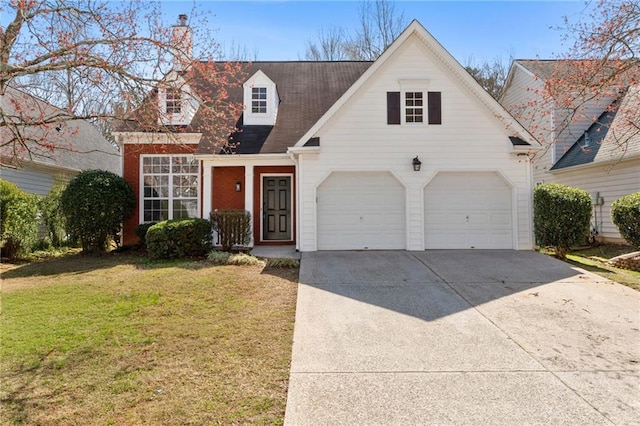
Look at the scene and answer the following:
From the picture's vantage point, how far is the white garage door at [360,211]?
10367 millimetres

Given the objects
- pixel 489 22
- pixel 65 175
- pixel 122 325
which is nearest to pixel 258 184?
pixel 122 325

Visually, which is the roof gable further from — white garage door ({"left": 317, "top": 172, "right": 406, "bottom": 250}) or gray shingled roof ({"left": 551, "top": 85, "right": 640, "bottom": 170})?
gray shingled roof ({"left": 551, "top": 85, "right": 640, "bottom": 170})

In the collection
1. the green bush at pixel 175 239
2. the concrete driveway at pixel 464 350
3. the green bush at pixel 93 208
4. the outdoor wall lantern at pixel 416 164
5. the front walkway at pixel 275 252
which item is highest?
the outdoor wall lantern at pixel 416 164

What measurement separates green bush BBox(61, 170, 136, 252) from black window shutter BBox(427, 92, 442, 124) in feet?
31.9

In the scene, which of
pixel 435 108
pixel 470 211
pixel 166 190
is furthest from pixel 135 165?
pixel 470 211

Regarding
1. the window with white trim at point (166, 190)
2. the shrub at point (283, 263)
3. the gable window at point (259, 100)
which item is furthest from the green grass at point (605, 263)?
the window with white trim at point (166, 190)

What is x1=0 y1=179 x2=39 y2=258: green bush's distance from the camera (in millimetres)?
9727

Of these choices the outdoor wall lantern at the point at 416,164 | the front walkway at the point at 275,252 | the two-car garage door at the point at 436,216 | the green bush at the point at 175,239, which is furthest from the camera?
the two-car garage door at the point at 436,216

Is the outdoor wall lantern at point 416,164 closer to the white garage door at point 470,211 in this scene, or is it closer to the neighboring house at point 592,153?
the white garage door at point 470,211

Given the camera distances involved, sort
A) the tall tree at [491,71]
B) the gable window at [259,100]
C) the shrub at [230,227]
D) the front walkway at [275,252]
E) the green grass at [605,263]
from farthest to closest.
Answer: the tall tree at [491,71], the gable window at [259,100], the shrub at [230,227], the front walkway at [275,252], the green grass at [605,263]

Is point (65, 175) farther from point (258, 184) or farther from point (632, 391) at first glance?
point (632, 391)

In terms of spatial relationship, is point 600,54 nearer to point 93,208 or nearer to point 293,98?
point 293,98

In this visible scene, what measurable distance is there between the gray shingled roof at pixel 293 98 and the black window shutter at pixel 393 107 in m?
3.04

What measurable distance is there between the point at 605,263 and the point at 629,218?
1.38 metres
